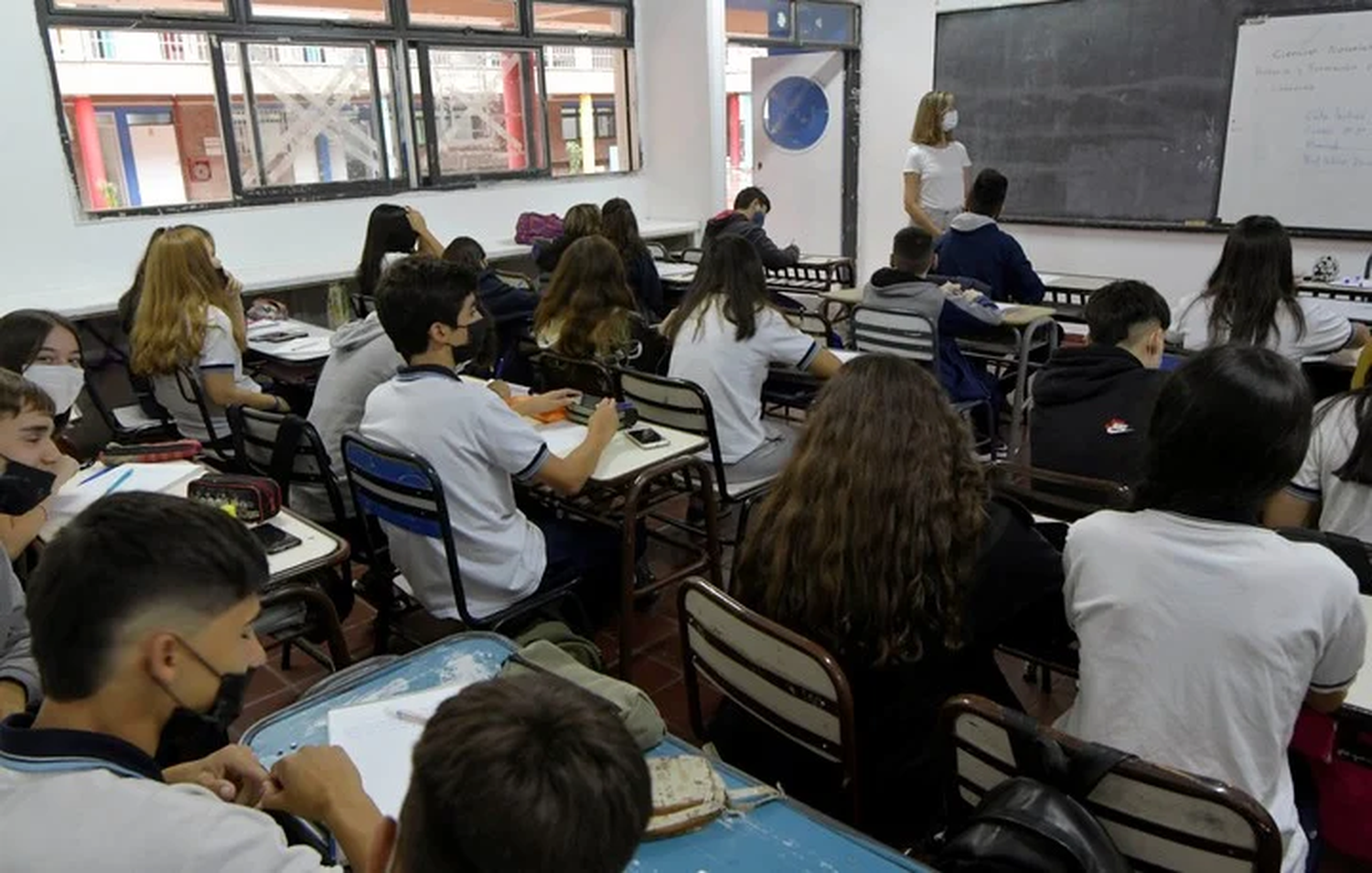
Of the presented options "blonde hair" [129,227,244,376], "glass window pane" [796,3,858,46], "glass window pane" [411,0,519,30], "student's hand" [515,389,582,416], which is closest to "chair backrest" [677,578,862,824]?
"student's hand" [515,389,582,416]

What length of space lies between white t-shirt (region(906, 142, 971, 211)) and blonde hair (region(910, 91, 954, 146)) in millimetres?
44

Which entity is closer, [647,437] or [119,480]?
[119,480]

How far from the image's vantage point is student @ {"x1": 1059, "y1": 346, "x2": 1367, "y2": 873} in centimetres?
123

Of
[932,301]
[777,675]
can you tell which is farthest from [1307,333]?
[777,675]

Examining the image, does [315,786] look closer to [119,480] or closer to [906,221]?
[119,480]

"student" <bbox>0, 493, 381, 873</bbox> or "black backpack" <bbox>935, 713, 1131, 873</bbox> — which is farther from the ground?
"student" <bbox>0, 493, 381, 873</bbox>

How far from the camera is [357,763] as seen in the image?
1.26 metres

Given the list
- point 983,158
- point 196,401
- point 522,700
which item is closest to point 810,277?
point 983,158

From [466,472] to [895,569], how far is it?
1110mm

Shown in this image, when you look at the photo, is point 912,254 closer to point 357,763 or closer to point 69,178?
point 357,763

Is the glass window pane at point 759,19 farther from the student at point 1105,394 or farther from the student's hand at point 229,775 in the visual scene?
the student's hand at point 229,775

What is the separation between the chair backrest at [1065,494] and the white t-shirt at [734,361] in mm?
988

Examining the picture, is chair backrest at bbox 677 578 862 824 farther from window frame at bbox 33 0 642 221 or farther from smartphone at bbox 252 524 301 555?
window frame at bbox 33 0 642 221

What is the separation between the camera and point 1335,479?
6.26 feet
